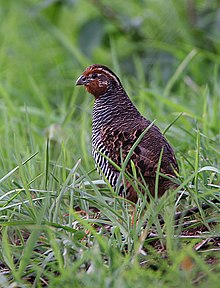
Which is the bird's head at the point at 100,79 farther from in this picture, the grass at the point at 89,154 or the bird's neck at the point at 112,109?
the grass at the point at 89,154

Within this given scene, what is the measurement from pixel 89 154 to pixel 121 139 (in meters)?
0.98

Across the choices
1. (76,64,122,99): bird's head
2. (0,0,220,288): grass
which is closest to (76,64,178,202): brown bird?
(76,64,122,99): bird's head

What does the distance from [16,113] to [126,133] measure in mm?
1880

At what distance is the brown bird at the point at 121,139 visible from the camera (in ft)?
13.0

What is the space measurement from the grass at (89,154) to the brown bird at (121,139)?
108mm

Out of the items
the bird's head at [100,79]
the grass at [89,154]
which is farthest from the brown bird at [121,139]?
the grass at [89,154]

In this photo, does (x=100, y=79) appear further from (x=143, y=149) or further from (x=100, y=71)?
(x=143, y=149)

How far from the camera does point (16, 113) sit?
5805 millimetres

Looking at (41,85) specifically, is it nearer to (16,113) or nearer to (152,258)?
(16,113)

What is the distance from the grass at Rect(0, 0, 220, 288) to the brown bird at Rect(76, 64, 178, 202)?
108mm

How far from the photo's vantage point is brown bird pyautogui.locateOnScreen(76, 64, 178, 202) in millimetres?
3949

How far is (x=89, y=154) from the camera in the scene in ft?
16.6

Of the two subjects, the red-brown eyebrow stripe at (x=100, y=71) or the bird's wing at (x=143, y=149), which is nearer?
the bird's wing at (x=143, y=149)

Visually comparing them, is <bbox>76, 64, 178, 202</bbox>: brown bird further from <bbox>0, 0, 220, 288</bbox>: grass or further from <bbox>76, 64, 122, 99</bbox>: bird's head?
<bbox>0, 0, 220, 288</bbox>: grass
